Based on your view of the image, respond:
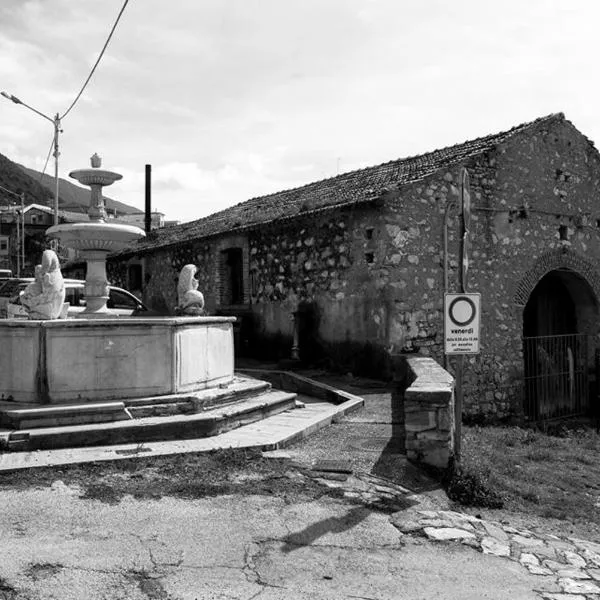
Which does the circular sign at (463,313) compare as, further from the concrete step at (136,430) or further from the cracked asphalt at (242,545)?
the concrete step at (136,430)

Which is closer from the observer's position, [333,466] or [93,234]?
[333,466]

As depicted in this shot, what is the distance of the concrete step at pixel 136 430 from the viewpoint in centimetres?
575

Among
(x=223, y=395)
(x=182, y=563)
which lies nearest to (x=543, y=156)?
(x=223, y=395)

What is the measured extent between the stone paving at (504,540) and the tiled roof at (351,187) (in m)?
6.71

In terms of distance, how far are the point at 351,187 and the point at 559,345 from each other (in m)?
6.10

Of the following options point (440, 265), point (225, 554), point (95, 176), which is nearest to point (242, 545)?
point (225, 554)

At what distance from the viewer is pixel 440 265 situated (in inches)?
442

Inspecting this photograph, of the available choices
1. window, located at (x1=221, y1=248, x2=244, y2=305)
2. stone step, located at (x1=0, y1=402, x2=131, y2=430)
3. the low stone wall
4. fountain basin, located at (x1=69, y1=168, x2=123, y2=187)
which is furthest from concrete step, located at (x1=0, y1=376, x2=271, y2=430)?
window, located at (x1=221, y1=248, x2=244, y2=305)

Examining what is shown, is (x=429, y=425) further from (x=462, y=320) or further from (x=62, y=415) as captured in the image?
(x=62, y=415)

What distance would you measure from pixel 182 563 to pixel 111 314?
17.7 feet

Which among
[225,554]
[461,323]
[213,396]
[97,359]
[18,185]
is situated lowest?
[225,554]

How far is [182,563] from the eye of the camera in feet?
11.8

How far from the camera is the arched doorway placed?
43.0ft

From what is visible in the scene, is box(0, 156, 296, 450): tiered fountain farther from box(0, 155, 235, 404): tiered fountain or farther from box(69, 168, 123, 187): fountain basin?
box(69, 168, 123, 187): fountain basin
